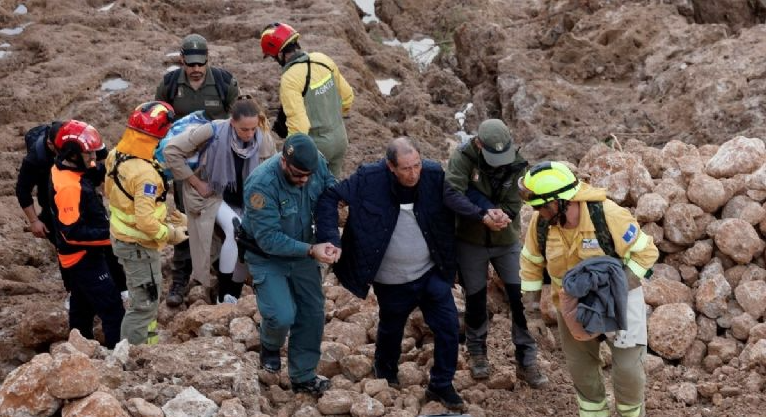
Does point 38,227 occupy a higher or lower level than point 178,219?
lower

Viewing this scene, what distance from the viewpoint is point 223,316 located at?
632 centimetres

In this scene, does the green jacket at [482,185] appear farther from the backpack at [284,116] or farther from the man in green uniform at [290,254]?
the backpack at [284,116]

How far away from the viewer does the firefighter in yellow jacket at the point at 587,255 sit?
4.65m

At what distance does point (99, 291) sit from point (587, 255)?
10.9 feet

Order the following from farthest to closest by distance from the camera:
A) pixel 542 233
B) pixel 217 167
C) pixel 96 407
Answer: pixel 217 167 → pixel 542 233 → pixel 96 407

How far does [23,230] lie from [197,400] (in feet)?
14.3

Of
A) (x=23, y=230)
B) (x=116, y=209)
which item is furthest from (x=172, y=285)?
(x=23, y=230)

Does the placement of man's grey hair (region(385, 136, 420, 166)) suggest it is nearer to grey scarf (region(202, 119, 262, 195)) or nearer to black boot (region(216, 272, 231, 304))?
grey scarf (region(202, 119, 262, 195))

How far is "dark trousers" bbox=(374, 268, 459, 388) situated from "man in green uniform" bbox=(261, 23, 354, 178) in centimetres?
187

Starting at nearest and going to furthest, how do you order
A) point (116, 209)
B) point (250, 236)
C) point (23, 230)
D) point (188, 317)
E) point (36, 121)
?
point (250, 236), point (116, 209), point (188, 317), point (23, 230), point (36, 121)

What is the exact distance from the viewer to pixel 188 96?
7.24m

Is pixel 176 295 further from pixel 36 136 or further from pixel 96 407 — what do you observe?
pixel 96 407

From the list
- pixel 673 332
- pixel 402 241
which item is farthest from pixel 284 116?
pixel 673 332

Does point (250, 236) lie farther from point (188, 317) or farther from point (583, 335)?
point (583, 335)
